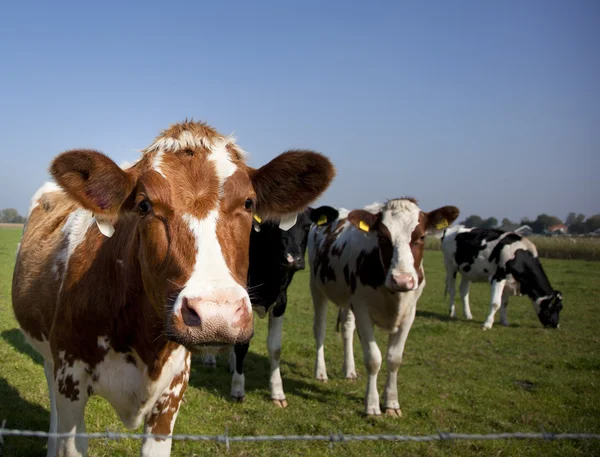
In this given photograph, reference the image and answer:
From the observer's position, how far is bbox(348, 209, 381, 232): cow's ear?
6.61 meters

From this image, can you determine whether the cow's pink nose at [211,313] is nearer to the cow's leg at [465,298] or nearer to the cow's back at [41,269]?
the cow's back at [41,269]

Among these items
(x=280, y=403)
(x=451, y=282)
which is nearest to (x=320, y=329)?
(x=280, y=403)

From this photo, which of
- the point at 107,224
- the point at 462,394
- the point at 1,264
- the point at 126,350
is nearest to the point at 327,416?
the point at 462,394

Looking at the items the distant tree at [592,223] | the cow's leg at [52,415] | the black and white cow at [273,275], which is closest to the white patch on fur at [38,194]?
the cow's leg at [52,415]

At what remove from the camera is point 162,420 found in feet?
10.8

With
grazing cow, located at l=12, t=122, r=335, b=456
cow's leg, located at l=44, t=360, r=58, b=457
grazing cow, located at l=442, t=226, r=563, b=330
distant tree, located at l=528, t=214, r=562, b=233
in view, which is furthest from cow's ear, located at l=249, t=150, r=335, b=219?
distant tree, located at l=528, t=214, r=562, b=233

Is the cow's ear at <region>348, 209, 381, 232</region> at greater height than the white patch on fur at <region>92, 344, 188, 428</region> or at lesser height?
greater

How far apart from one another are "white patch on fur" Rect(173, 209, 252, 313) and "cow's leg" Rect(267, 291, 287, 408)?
4.46m

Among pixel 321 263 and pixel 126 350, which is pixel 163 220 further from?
pixel 321 263

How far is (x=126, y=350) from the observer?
122 inches

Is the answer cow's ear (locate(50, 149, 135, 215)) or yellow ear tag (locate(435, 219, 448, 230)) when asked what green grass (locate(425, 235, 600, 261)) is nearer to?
yellow ear tag (locate(435, 219, 448, 230))

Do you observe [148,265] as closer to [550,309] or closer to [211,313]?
[211,313]

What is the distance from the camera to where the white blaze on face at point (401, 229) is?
234 inches

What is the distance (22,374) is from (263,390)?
331 centimetres
